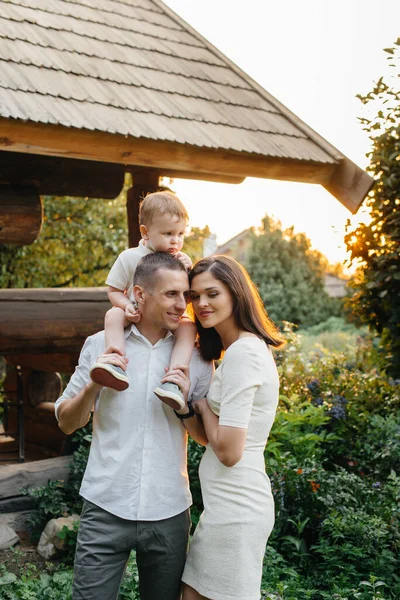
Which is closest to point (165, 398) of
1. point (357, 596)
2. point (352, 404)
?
point (357, 596)

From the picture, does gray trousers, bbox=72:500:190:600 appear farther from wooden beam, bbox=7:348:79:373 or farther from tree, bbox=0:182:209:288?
tree, bbox=0:182:209:288

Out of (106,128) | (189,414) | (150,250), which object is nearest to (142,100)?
(106,128)

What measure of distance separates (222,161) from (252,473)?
9.25 feet

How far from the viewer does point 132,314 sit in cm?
238

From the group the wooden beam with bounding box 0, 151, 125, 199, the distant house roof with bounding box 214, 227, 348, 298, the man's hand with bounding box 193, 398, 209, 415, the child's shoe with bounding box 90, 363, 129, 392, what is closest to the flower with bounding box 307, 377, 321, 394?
the wooden beam with bounding box 0, 151, 125, 199

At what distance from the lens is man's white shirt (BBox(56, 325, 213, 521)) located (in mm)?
2217

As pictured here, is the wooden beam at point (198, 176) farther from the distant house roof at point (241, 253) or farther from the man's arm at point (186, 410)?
the distant house roof at point (241, 253)

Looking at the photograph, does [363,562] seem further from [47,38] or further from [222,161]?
[47,38]

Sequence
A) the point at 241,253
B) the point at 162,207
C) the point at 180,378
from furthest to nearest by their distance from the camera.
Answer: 1. the point at 241,253
2. the point at 162,207
3. the point at 180,378

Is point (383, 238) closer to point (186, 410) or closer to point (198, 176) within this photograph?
point (198, 176)

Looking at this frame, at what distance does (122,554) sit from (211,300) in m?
0.91

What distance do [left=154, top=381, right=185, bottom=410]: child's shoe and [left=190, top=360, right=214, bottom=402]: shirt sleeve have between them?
10.3 inches

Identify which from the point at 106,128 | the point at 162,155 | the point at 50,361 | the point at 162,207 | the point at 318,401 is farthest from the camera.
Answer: the point at 318,401

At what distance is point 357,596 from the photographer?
121 inches
